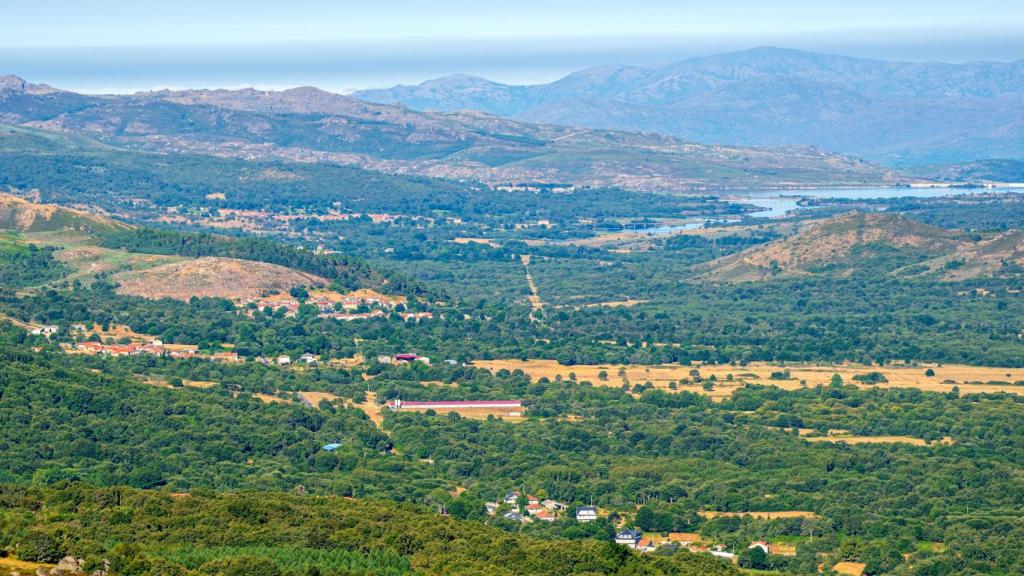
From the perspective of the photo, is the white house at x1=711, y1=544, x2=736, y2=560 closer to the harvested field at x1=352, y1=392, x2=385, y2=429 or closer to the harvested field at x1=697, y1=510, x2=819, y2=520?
the harvested field at x1=697, y1=510, x2=819, y2=520

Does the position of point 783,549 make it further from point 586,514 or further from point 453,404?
point 453,404

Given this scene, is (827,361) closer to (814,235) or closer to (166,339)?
(166,339)

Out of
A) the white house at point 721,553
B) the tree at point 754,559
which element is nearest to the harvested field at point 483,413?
the white house at point 721,553

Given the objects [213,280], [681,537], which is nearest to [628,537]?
[681,537]

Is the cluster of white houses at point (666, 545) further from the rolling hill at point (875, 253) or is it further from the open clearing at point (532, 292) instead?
the rolling hill at point (875, 253)

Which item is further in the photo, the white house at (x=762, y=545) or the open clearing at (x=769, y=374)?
the open clearing at (x=769, y=374)

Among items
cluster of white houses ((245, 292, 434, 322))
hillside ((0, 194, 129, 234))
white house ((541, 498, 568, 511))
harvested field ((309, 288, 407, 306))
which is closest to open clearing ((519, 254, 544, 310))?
harvested field ((309, 288, 407, 306))
